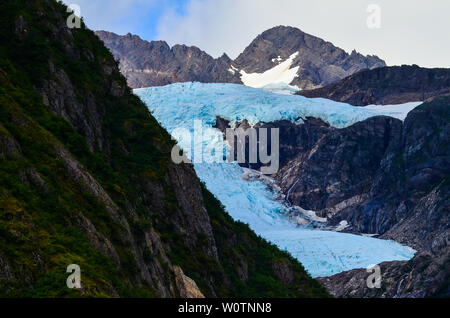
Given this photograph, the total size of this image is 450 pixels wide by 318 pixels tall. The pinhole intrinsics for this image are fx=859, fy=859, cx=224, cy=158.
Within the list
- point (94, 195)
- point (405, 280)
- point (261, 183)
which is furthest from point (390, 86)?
point (94, 195)

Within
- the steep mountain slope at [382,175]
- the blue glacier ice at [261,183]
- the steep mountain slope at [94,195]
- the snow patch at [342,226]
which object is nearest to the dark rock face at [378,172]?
the steep mountain slope at [382,175]

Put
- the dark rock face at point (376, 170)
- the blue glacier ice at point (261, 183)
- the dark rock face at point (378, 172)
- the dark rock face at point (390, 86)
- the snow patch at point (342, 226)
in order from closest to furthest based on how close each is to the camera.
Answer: the blue glacier ice at point (261, 183) < the dark rock face at point (378, 172) < the dark rock face at point (376, 170) < the snow patch at point (342, 226) < the dark rock face at point (390, 86)

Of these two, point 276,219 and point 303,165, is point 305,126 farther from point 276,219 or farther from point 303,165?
point 276,219

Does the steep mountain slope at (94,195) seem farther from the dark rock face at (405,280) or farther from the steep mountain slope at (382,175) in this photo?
the steep mountain slope at (382,175)

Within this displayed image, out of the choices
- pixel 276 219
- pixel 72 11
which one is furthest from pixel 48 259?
pixel 276 219

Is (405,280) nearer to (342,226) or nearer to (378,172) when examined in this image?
(342,226)

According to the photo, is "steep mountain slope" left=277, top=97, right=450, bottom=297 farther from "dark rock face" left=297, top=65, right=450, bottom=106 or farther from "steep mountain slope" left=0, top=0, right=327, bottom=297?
"steep mountain slope" left=0, top=0, right=327, bottom=297
